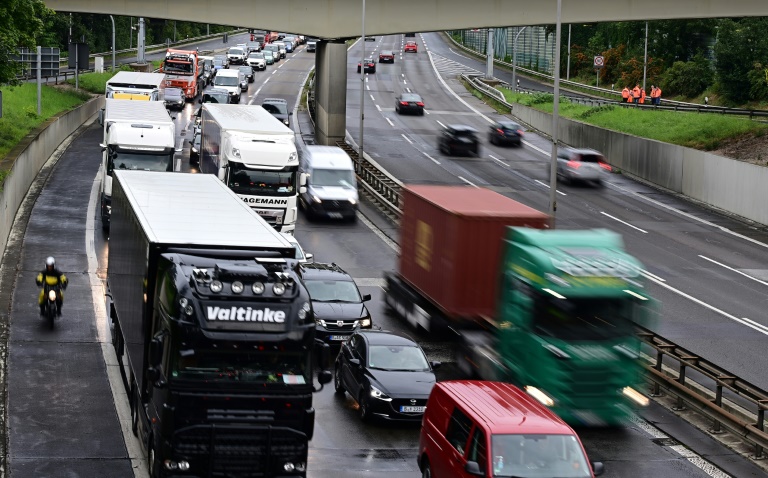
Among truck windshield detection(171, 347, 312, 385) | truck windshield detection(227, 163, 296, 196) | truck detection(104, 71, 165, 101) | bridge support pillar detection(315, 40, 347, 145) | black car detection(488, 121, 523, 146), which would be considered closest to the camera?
truck windshield detection(171, 347, 312, 385)

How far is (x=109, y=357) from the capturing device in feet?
78.6

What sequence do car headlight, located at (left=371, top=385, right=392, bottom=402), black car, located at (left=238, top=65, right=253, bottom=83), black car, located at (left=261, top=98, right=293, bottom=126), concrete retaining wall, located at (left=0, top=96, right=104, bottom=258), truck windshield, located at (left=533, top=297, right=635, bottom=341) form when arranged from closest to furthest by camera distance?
truck windshield, located at (left=533, top=297, right=635, bottom=341)
car headlight, located at (left=371, top=385, right=392, bottom=402)
concrete retaining wall, located at (left=0, top=96, right=104, bottom=258)
black car, located at (left=261, top=98, right=293, bottom=126)
black car, located at (left=238, top=65, right=253, bottom=83)

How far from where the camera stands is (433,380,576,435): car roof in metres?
14.6

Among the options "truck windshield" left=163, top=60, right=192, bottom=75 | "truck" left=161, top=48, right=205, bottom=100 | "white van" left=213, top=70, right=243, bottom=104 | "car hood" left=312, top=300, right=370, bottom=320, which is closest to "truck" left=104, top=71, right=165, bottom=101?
"white van" left=213, top=70, right=243, bottom=104

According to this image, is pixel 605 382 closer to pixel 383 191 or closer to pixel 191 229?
pixel 191 229

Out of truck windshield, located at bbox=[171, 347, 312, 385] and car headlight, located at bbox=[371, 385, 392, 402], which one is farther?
car headlight, located at bbox=[371, 385, 392, 402]

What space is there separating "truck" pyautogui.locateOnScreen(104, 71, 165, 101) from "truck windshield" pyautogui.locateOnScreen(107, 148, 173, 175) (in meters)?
18.6

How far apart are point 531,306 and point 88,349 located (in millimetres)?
10219

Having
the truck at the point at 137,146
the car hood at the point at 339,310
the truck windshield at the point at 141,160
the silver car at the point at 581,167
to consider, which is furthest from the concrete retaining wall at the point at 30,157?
the silver car at the point at 581,167

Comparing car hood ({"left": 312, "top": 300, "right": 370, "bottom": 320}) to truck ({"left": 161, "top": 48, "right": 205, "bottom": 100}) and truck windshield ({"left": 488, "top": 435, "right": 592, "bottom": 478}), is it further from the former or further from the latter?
truck ({"left": 161, "top": 48, "right": 205, "bottom": 100})

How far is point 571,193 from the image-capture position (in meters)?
51.4

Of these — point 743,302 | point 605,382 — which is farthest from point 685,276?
point 605,382

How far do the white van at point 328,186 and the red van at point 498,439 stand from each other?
86.0ft

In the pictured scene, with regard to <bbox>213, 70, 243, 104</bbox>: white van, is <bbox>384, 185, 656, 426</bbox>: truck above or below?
below
